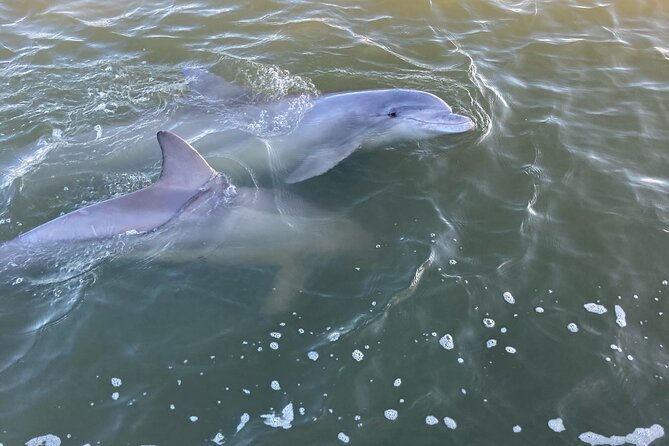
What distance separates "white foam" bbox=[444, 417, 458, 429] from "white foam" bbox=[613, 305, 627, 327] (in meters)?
2.57

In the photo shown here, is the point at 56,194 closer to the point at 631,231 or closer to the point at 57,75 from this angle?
the point at 57,75

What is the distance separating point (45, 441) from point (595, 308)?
6.57 metres

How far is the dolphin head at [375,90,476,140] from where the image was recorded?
981 centimetres

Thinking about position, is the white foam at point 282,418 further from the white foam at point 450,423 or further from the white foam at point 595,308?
the white foam at point 595,308

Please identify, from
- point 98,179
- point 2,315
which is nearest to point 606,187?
point 98,179

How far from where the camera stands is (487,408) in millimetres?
6324

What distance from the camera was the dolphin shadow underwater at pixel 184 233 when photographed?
7820 millimetres

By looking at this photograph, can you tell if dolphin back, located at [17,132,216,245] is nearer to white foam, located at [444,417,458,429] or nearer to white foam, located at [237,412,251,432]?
white foam, located at [237,412,251,432]

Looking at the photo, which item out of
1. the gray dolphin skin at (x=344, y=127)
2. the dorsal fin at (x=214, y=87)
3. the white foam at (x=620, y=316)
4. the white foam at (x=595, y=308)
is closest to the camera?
the white foam at (x=620, y=316)

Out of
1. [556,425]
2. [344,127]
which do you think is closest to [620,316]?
[556,425]

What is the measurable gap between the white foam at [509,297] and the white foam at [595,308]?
89 cm

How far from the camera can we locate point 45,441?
612 centimetres

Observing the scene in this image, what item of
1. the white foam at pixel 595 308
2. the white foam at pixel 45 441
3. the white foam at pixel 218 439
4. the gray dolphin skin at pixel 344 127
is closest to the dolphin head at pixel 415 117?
the gray dolphin skin at pixel 344 127

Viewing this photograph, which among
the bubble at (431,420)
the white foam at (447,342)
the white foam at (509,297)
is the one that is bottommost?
the bubble at (431,420)
